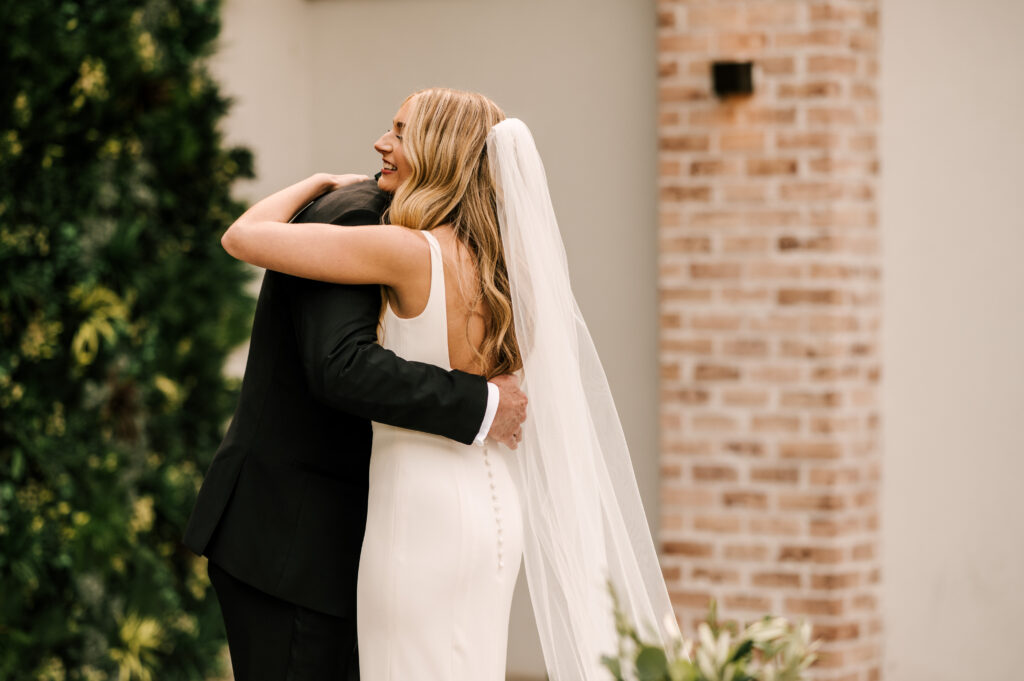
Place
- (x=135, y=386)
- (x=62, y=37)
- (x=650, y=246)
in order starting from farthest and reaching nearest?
(x=650, y=246), (x=135, y=386), (x=62, y=37)

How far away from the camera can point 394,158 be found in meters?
2.33

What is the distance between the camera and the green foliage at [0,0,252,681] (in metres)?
3.25

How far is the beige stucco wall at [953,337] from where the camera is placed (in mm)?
→ 4047

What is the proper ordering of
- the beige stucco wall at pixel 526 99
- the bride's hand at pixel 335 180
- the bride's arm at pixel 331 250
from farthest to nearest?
the beige stucco wall at pixel 526 99 → the bride's hand at pixel 335 180 → the bride's arm at pixel 331 250

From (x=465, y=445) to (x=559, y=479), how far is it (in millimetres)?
253

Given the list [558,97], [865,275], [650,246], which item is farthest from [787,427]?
[558,97]

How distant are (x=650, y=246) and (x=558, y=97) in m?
0.69

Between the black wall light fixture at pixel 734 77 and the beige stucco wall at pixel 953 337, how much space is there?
23.3 inches

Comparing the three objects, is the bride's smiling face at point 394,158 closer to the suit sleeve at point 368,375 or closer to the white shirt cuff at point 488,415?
the suit sleeve at point 368,375

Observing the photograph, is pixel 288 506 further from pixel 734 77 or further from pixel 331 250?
pixel 734 77

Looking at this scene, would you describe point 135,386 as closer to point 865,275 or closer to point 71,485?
point 71,485

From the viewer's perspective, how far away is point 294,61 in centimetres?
472

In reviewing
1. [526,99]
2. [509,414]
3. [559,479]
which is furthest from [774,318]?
[509,414]

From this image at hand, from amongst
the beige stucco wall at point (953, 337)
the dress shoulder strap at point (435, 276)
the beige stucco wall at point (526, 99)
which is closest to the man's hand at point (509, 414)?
the dress shoulder strap at point (435, 276)
